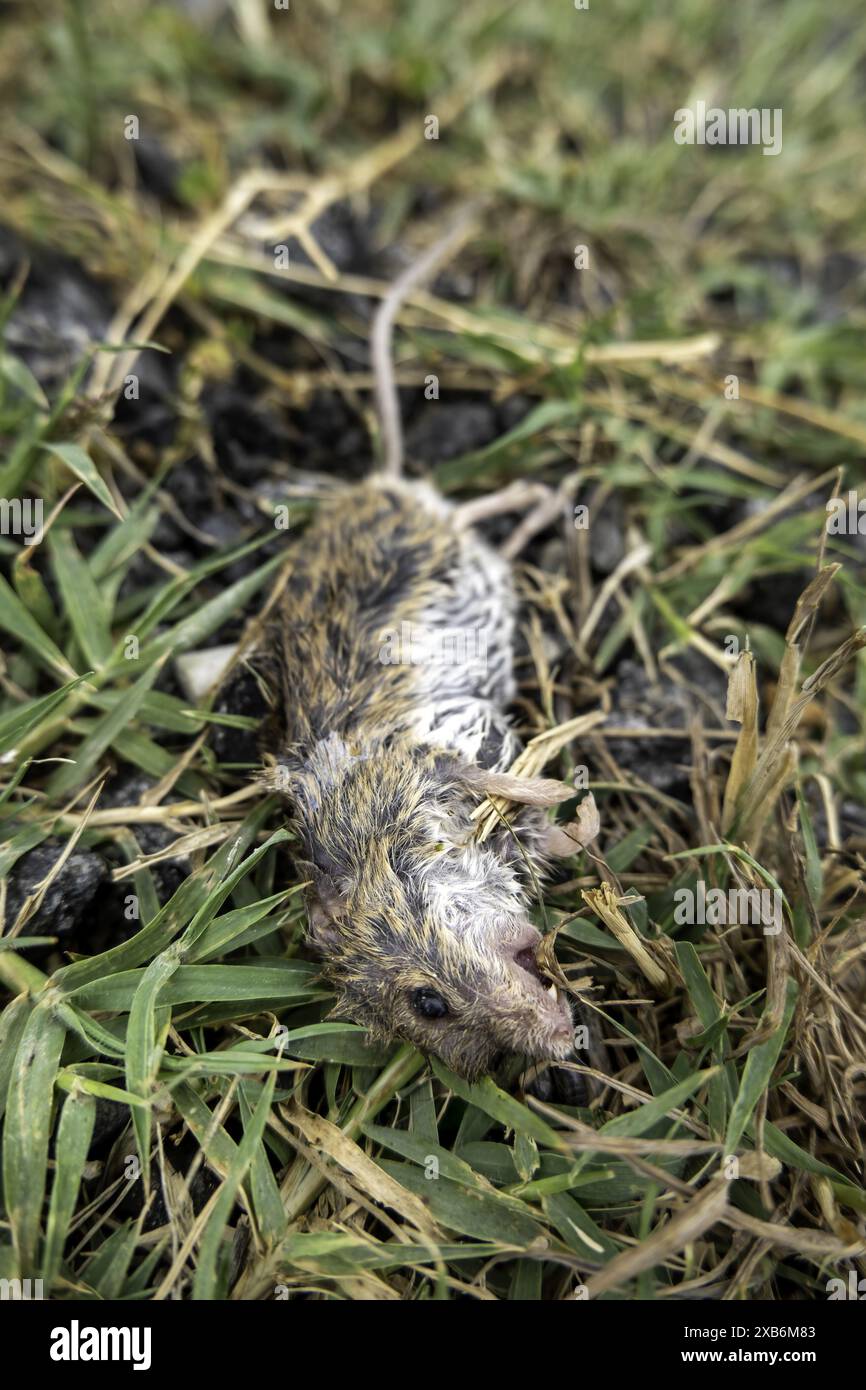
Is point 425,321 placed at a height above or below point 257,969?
above

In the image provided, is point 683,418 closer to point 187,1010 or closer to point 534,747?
point 534,747

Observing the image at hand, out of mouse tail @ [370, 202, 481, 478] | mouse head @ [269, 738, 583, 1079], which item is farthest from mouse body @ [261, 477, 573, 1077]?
mouse tail @ [370, 202, 481, 478]

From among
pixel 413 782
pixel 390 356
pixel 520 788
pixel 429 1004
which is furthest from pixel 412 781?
pixel 390 356

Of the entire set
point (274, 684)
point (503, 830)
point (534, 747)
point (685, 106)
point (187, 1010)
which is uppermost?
point (685, 106)

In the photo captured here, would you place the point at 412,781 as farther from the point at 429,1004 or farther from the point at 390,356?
the point at 390,356

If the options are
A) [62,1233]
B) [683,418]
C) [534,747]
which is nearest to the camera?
[62,1233]

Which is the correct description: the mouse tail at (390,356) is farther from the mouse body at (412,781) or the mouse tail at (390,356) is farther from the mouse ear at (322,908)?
the mouse ear at (322,908)

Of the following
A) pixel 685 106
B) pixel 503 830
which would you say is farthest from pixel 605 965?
pixel 685 106
